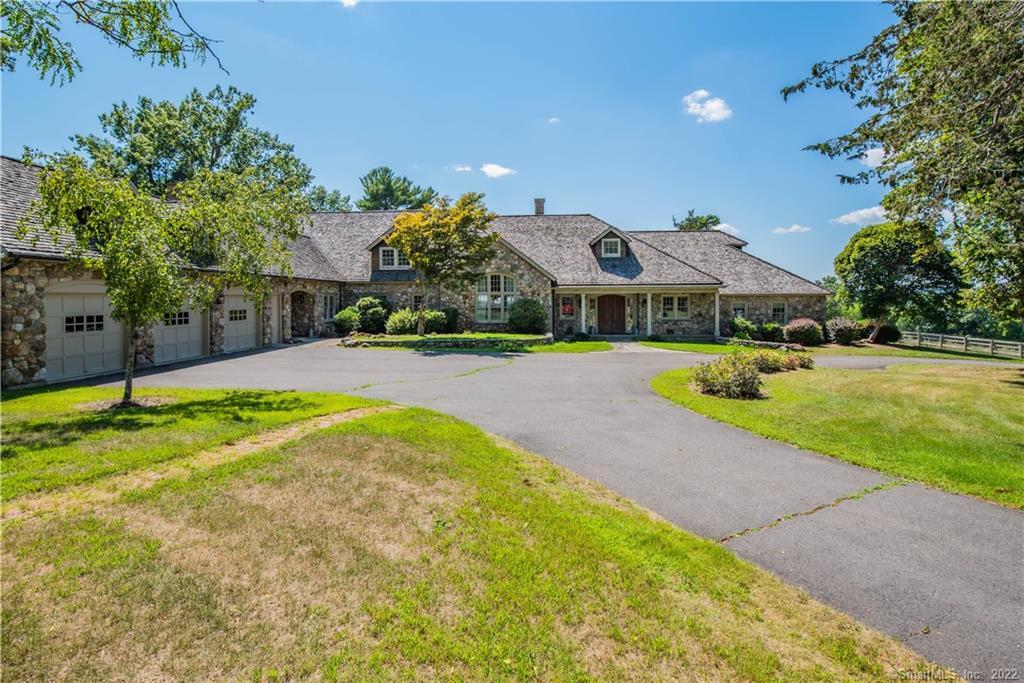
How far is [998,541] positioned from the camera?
16.0 feet

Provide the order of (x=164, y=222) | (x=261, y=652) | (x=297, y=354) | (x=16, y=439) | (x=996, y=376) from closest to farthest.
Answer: (x=261, y=652)
(x=16, y=439)
(x=164, y=222)
(x=996, y=376)
(x=297, y=354)

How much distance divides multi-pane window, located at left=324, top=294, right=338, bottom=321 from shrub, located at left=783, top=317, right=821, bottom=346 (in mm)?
25078

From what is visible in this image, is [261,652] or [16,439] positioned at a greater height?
[16,439]

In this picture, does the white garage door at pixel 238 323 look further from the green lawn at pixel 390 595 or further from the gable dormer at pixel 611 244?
the gable dormer at pixel 611 244

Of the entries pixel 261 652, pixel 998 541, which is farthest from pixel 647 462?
pixel 261 652

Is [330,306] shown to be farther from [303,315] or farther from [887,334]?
[887,334]

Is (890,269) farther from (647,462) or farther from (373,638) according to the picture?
(373,638)

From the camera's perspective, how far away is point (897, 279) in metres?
28.6

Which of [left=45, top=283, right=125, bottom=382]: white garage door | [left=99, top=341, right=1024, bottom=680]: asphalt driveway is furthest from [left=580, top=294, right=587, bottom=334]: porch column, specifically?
[left=45, top=283, right=125, bottom=382]: white garage door

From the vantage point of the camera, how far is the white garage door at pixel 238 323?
19.6 meters

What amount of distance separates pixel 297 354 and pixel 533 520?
16.7 meters

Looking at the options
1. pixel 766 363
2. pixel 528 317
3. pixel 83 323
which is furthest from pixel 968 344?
pixel 83 323

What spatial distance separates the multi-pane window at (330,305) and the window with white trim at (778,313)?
25.5 m

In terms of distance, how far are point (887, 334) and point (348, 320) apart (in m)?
31.9
